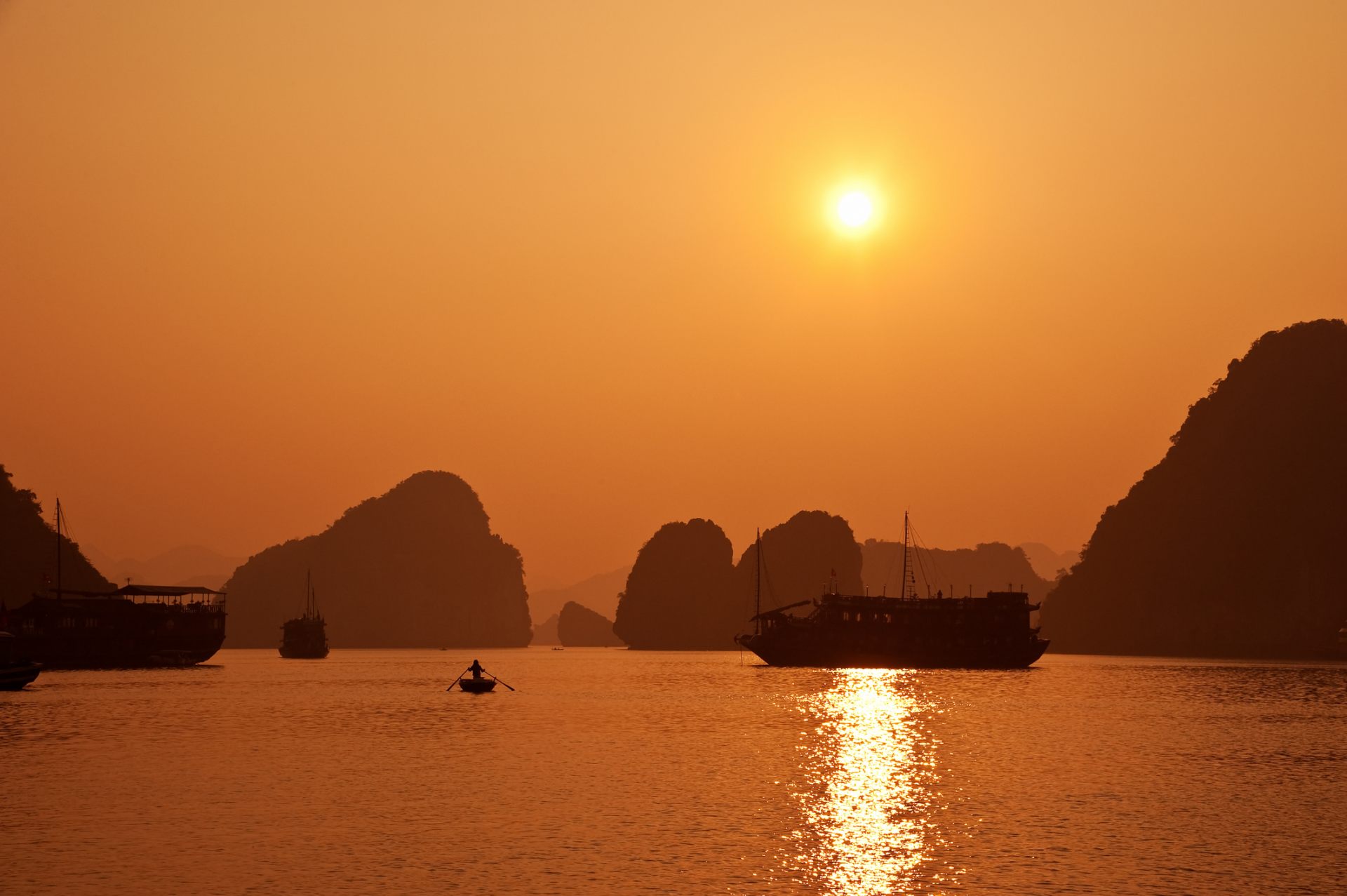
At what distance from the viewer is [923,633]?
164125 millimetres

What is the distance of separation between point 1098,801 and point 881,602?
396 ft

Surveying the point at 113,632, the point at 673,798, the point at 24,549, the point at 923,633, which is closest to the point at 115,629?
the point at 113,632

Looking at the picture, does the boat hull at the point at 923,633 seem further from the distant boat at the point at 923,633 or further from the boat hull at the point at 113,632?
the boat hull at the point at 113,632

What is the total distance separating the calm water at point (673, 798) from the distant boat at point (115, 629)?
190ft

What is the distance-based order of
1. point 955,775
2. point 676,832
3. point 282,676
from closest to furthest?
point 676,832, point 955,775, point 282,676

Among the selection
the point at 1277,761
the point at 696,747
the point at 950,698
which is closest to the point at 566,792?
the point at 696,747

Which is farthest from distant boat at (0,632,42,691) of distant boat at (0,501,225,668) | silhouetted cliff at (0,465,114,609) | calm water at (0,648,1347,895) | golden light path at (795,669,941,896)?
silhouetted cliff at (0,465,114,609)

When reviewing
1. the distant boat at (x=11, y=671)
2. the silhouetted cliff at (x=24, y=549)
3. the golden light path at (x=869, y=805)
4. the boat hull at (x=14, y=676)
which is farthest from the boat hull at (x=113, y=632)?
the golden light path at (x=869, y=805)

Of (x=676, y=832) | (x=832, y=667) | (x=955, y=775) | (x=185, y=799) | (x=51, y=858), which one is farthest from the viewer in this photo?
(x=832, y=667)

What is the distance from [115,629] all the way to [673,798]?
126 metres

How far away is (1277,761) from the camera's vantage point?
58.6 meters

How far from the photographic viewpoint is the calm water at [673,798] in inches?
1286

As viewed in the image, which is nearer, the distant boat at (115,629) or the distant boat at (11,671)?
the distant boat at (11,671)

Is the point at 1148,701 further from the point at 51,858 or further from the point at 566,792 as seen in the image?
the point at 51,858
